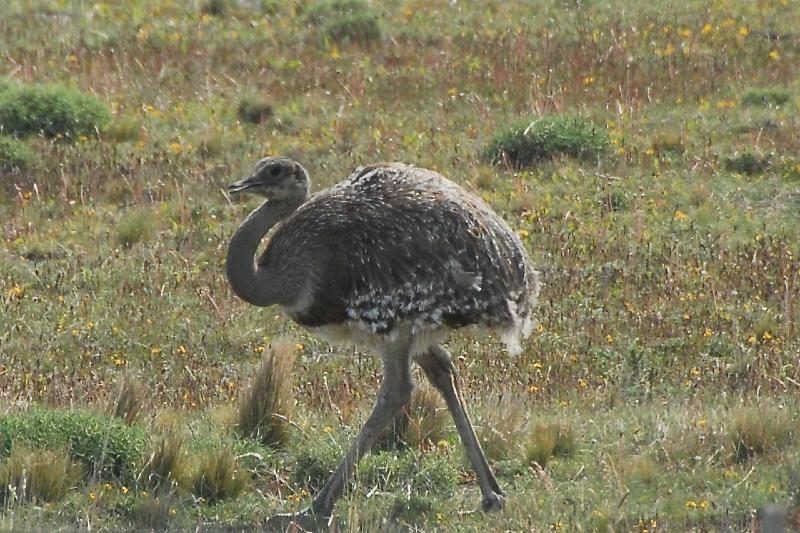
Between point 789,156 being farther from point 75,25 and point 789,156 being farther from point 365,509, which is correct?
point 75,25

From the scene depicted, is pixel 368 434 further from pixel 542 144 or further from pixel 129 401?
pixel 542 144

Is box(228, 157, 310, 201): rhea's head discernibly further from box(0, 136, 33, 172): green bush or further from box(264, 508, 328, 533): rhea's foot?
box(0, 136, 33, 172): green bush

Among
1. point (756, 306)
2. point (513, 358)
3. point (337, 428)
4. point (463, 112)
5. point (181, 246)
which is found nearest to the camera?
point (337, 428)

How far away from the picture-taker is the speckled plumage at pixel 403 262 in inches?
299

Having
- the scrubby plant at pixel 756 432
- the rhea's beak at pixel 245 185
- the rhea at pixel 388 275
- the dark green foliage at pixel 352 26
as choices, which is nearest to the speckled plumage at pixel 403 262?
the rhea at pixel 388 275

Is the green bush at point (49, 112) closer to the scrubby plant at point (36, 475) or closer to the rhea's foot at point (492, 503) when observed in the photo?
the scrubby plant at point (36, 475)

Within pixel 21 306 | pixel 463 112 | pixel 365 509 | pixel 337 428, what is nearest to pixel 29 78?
pixel 463 112

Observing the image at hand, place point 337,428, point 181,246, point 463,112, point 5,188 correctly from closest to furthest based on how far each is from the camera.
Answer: point 337,428, point 181,246, point 5,188, point 463,112

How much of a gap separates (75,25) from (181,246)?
706 cm

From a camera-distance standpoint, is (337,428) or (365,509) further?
(337,428)

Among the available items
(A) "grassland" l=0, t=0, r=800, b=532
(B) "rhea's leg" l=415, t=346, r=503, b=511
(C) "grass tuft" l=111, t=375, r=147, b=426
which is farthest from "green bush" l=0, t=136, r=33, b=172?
(B) "rhea's leg" l=415, t=346, r=503, b=511

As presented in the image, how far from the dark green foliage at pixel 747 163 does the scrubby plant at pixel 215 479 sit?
271 inches

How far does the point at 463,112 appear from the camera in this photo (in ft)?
50.6

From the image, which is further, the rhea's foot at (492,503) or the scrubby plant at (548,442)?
the scrubby plant at (548,442)
